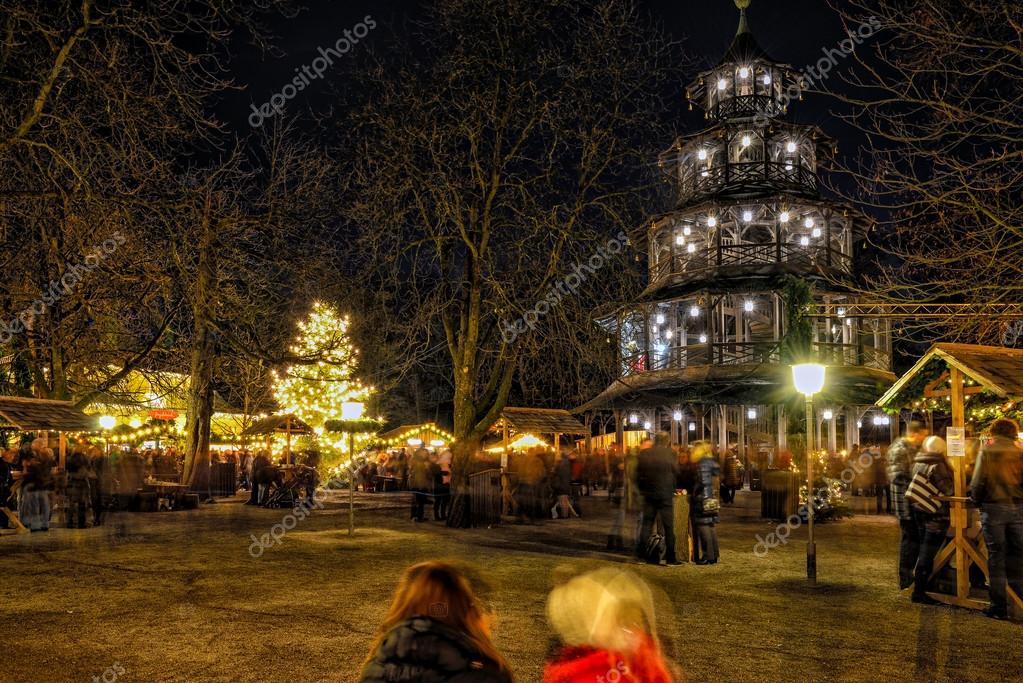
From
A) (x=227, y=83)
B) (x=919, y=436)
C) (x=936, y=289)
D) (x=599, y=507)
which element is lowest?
(x=599, y=507)

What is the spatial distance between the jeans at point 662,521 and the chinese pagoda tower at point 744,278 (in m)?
18.7

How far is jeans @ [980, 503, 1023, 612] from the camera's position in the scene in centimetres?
854

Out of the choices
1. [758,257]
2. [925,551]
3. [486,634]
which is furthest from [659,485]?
[758,257]

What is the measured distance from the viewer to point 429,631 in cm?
291

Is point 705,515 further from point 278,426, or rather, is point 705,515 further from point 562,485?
point 278,426

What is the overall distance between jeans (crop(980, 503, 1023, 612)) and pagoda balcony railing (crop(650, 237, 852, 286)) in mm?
24904

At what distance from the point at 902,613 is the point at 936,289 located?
5.38m

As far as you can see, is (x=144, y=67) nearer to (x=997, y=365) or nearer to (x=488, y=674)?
(x=488, y=674)

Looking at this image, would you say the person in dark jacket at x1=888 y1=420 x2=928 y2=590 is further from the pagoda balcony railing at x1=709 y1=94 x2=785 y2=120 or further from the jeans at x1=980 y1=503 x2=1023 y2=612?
the pagoda balcony railing at x1=709 y1=94 x2=785 y2=120

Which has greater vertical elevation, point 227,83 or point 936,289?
point 227,83

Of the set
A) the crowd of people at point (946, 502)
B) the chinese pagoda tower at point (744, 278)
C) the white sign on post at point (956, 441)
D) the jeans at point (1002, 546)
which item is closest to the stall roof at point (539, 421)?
the chinese pagoda tower at point (744, 278)

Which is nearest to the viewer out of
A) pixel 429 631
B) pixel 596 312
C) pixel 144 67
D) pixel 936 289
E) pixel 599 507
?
pixel 429 631

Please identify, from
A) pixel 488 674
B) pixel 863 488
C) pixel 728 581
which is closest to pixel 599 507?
pixel 863 488

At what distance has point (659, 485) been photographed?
40.5 ft
